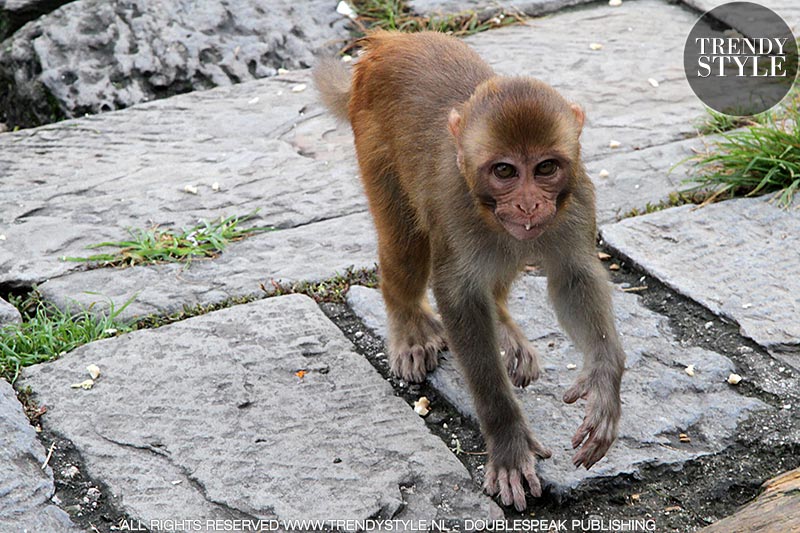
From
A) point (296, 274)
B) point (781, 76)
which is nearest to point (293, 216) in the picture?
point (296, 274)

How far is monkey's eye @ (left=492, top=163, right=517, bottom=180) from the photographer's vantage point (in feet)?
12.5

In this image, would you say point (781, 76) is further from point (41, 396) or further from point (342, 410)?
point (41, 396)

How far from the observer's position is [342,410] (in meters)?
4.61

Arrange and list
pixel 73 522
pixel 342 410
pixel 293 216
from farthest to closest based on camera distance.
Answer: pixel 293 216 < pixel 342 410 < pixel 73 522

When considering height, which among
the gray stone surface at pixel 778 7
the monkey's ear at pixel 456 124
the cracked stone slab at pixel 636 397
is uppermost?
the monkey's ear at pixel 456 124

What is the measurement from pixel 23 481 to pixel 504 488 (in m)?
1.79

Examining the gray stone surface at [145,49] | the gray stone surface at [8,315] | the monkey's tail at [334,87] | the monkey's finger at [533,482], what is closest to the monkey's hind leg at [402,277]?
the monkey's tail at [334,87]

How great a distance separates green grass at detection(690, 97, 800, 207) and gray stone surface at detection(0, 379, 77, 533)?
370cm

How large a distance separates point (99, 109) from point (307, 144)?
1633 mm

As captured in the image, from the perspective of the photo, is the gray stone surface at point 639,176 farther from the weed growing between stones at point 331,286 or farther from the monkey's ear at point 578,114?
the monkey's ear at point 578,114

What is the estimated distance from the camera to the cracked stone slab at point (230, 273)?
17.6ft

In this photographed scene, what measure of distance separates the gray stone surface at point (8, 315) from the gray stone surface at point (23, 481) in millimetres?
644

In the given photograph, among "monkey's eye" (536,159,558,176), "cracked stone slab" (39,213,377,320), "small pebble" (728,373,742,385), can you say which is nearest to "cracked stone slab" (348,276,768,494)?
"small pebble" (728,373,742,385)

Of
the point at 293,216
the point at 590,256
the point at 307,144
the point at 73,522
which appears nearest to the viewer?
the point at 73,522
